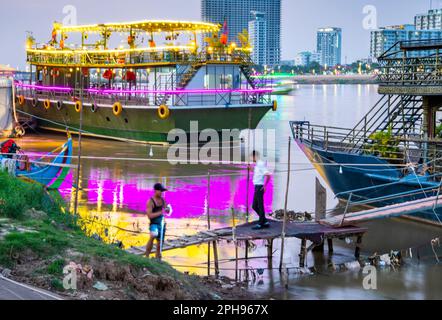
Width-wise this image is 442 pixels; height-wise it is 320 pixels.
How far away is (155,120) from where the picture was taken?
34031 millimetres

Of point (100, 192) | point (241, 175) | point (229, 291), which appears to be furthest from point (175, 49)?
point (229, 291)

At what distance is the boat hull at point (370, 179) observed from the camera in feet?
Result: 58.0

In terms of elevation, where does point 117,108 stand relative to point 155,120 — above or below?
above

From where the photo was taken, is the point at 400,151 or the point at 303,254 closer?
the point at 303,254

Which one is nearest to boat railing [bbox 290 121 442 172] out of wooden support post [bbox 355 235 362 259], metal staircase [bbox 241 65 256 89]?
wooden support post [bbox 355 235 362 259]

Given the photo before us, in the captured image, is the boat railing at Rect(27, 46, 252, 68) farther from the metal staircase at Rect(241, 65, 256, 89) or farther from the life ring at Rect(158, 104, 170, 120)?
the life ring at Rect(158, 104, 170, 120)

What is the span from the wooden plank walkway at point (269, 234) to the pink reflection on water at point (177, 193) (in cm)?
511

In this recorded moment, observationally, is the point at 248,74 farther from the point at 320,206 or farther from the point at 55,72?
the point at 320,206

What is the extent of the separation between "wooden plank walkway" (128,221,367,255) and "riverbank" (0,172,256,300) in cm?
154

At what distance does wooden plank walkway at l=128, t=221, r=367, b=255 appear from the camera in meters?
12.9

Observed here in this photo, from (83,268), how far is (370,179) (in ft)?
36.9

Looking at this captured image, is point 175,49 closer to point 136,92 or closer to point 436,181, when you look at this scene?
point 136,92

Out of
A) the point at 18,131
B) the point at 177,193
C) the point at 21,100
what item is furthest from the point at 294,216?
the point at 21,100

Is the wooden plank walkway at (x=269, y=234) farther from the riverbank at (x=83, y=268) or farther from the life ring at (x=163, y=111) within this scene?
the life ring at (x=163, y=111)
